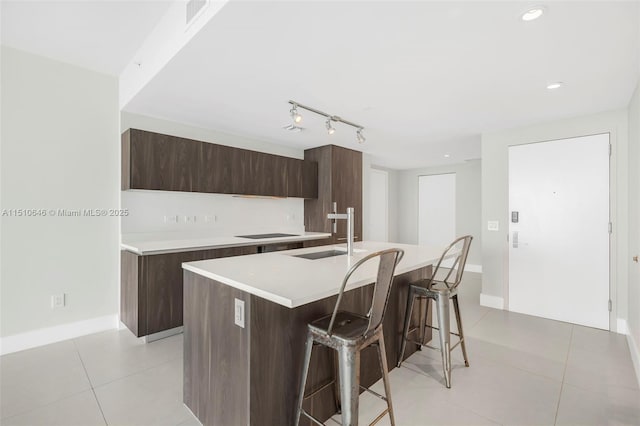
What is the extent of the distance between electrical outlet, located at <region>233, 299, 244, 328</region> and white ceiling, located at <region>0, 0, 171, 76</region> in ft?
7.16

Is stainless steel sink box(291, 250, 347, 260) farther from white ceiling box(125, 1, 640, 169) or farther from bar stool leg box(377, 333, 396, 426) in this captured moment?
white ceiling box(125, 1, 640, 169)

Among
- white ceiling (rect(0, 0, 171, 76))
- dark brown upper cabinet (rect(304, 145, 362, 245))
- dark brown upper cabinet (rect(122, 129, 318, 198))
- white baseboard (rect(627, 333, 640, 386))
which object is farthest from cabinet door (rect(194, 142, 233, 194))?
white baseboard (rect(627, 333, 640, 386))

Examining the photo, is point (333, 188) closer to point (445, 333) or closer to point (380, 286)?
point (445, 333)

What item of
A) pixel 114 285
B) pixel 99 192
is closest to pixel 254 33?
pixel 99 192

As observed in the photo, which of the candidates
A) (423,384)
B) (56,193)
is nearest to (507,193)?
(423,384)

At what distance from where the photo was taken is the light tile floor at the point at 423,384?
1.84 meters

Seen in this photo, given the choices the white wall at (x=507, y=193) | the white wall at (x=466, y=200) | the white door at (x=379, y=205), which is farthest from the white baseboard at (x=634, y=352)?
the white door at (x=379, y=205)

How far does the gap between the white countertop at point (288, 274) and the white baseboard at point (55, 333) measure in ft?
7.10

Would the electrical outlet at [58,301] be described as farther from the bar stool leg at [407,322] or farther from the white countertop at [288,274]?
the bar stool leg at [407,322]

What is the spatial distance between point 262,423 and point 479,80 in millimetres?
2849

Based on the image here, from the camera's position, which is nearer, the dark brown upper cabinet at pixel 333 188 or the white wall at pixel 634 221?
the white wall at pixel 634 221

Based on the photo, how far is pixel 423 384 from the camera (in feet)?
7.19

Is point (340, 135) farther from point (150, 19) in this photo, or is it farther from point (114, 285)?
point (114, 285)

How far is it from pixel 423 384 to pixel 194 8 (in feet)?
9.81
